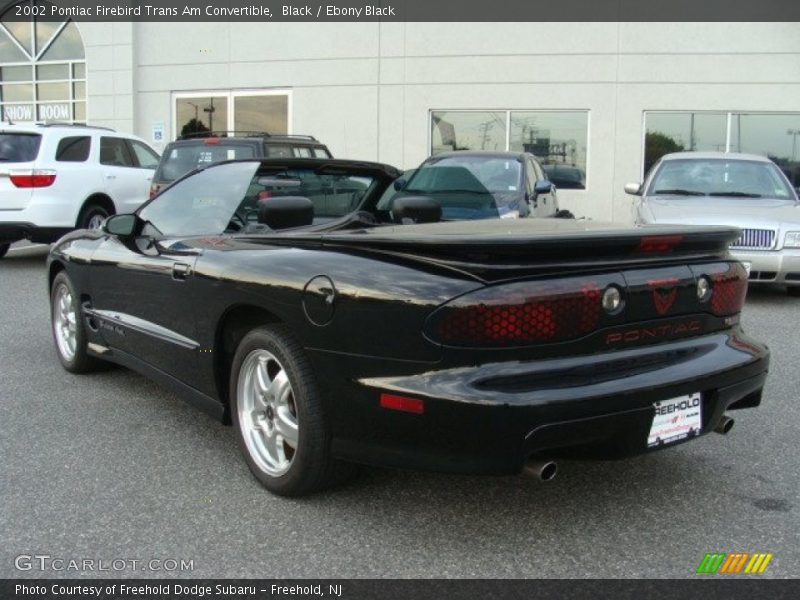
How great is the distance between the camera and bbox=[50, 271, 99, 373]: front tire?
17.6ft

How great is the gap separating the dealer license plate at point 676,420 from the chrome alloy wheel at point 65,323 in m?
3.84

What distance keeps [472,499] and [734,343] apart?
1.27m

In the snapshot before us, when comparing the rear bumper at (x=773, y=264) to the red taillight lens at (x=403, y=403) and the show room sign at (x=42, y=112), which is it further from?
the show room sign at (x=42, y=112)

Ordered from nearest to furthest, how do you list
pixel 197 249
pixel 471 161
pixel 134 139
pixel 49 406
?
pixel 197 249 < pixel 49 406 < pixel 471 161 < pixel 134 139

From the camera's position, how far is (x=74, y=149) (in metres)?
11.4

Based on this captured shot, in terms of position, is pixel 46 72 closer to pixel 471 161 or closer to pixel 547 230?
pixel 471 161

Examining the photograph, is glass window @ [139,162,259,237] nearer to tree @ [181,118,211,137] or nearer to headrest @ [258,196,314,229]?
headrest @ [258,196,314,229]

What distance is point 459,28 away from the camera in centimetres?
1719

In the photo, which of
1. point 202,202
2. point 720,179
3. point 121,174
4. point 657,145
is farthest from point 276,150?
point 657,145

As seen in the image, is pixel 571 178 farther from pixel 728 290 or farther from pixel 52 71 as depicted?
pixel 728 290

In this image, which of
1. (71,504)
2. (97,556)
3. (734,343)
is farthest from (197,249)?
(734,343)

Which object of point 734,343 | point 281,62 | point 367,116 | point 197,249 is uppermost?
point 281,62

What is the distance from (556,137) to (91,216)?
9.60 metres
